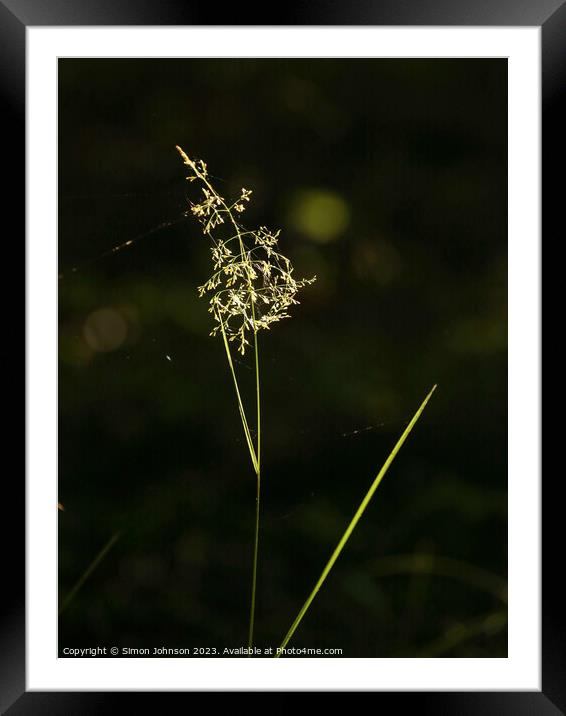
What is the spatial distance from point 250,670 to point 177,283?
18.8 inches

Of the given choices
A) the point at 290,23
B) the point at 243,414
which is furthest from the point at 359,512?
the point at 290,23

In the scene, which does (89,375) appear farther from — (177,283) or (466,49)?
(466,49)

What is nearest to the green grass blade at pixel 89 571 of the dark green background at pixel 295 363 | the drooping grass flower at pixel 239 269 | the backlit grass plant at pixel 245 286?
the dark green background at pixel 295 363

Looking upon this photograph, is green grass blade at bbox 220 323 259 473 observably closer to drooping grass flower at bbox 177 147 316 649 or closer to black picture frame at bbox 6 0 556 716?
drooping grass flower at bbox 177 147 316 649

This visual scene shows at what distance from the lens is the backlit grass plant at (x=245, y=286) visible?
0.80 m

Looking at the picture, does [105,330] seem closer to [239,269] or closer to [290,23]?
[239,269]

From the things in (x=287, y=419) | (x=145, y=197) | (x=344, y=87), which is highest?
(x=344, y=87)

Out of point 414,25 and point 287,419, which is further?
point 287,419

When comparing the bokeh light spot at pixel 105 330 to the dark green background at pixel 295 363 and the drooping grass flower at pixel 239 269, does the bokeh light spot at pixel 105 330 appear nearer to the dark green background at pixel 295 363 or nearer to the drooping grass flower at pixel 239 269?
the dark green background at pixel 295 363

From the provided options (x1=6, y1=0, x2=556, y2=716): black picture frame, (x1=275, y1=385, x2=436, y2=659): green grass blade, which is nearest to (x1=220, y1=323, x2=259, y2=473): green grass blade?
(x1=275, y1=385, x2=436, y2=659): green grass blade

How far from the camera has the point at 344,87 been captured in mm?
833
